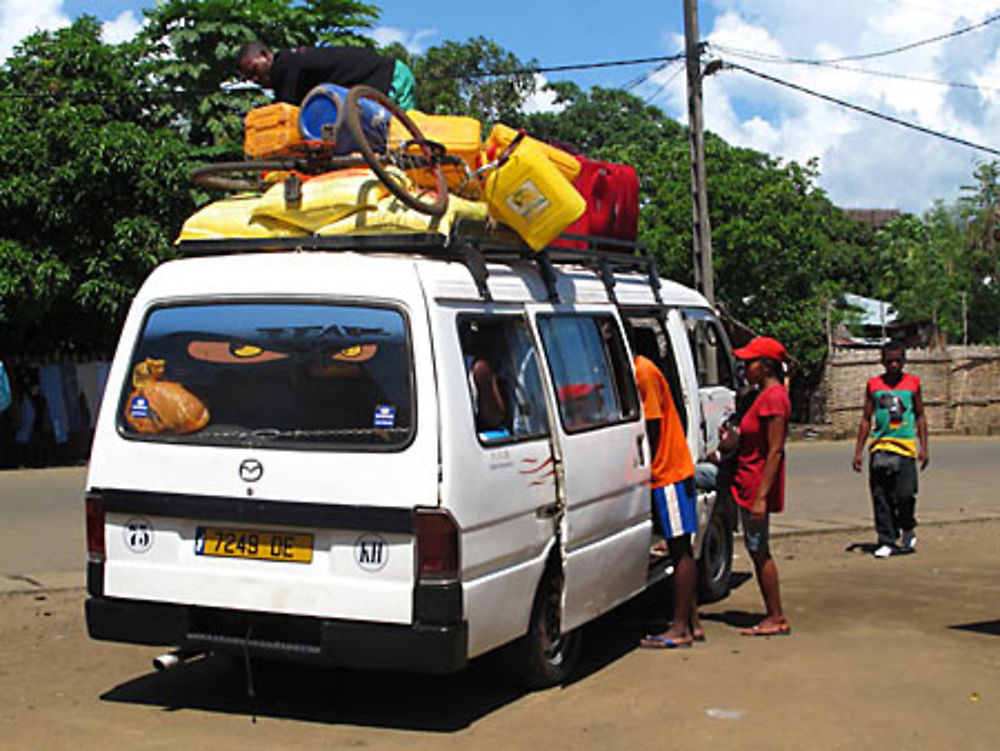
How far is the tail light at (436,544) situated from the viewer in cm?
514

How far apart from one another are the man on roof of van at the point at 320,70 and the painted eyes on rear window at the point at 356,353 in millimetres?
2320

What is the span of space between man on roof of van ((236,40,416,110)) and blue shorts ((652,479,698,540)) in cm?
267

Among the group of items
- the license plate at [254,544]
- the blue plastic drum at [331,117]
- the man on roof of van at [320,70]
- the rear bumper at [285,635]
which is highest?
the man on roof of van at [320,70]

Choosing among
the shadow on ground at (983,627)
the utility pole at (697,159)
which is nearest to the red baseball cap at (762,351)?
the shadow on ground at (983,627)

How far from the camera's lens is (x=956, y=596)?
9.01m

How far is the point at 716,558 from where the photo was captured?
29.4ft

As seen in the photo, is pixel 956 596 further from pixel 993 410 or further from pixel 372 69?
pixel 993 410

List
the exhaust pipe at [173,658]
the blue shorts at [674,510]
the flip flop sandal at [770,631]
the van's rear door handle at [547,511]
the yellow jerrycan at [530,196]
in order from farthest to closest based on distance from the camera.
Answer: the flip flop sandal at [770,631] → the blue shorts at [674,510] → the yellow jerrycan at [530,196] → the exhaust pipe at [173,658] → the van's rear door handle at [547,511]

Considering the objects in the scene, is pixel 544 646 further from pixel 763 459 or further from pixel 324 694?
pixel 763 459

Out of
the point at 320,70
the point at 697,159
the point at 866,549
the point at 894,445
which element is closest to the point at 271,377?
the point at 320,70

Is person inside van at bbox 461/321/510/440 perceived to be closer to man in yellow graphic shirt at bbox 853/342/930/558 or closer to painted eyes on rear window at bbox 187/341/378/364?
painted eyes on rear window at bbox 187/341/378/364

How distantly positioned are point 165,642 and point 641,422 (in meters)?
2.80

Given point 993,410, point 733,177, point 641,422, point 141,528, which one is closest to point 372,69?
point 641,422

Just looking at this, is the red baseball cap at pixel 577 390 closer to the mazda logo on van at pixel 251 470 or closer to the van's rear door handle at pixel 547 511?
the van's rear door handle at pixel 547 511
